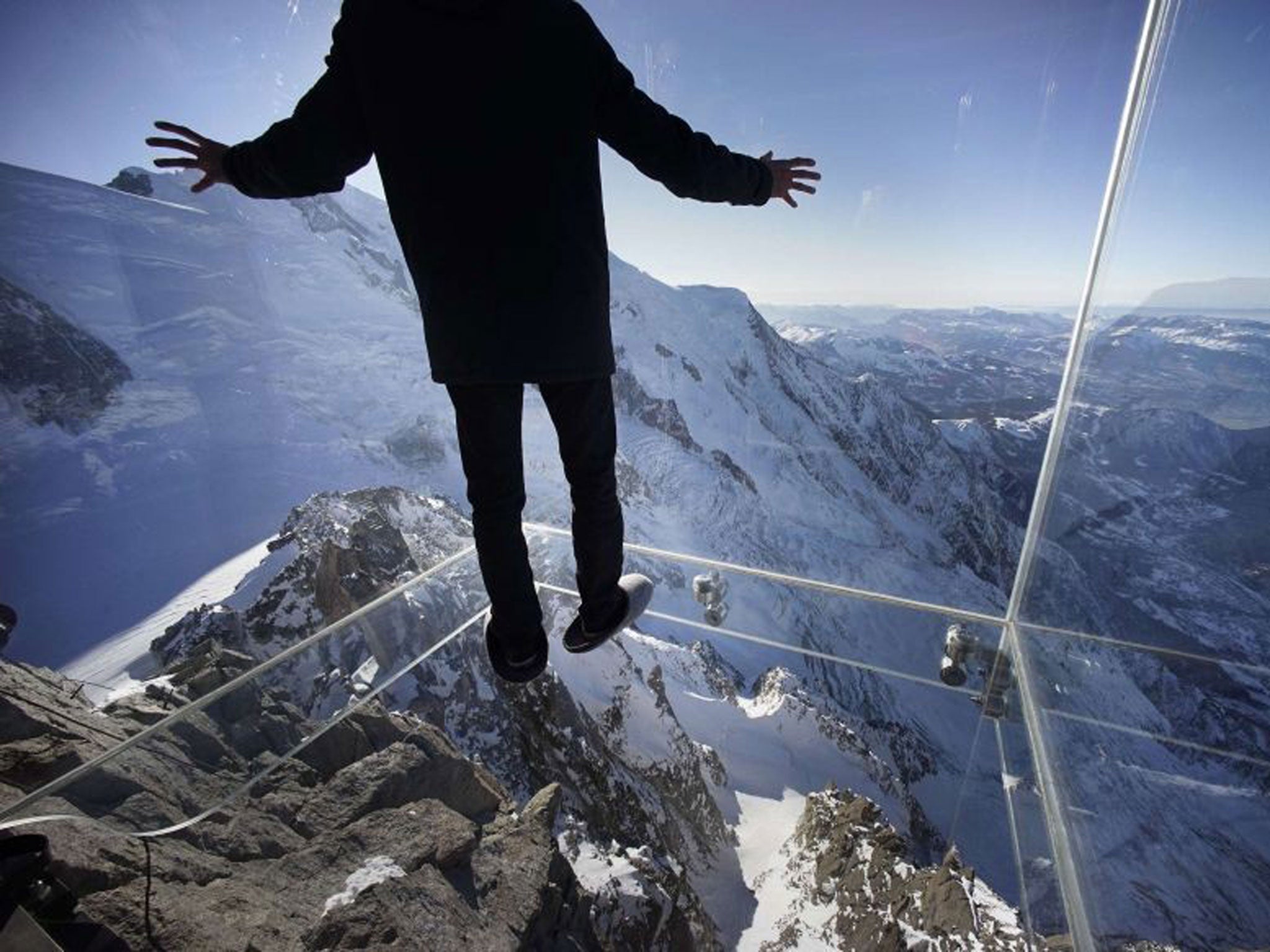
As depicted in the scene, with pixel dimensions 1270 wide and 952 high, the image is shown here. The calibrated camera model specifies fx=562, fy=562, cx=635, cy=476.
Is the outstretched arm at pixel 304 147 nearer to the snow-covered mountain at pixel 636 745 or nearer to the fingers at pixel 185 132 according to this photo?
the fingers at pixel 185 132

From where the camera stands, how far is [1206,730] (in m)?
1.16

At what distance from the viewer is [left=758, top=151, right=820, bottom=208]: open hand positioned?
1094 millimetres


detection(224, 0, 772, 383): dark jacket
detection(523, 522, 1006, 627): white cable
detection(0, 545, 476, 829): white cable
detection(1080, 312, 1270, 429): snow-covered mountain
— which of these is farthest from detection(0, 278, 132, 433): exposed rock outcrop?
detection(1080, 312, 1270, 429): snow-covered mountain

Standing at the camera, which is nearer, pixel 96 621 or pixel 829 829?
pixel 829 829

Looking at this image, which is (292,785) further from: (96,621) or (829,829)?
(96,621)

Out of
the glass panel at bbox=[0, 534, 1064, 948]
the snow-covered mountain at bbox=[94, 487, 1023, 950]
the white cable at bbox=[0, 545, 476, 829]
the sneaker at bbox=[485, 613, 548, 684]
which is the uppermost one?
the sneaker at bbox=[485, 613, 548, 684]

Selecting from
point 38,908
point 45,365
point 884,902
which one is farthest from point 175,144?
point 45,365

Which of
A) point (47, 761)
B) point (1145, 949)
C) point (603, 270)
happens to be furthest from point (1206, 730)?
point (47, 761)

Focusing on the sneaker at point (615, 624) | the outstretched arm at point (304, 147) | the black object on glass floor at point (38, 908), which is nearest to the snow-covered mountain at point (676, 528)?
the black object on glass floor at point (38, 908)

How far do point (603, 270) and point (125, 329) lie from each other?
32.0 metres

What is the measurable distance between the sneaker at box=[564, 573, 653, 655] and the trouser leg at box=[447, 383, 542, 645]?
111 millimetres

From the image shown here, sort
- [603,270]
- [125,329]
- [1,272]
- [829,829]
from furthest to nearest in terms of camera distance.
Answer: [125,329] < [1,272] < [829,829] < [603,270]

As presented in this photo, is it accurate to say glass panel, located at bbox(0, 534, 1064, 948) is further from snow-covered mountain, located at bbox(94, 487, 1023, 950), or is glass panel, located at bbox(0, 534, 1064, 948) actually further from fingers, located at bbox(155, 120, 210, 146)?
fingers, located at bbox(155, 120, 210, 146)

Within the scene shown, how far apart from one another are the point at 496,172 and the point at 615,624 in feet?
2.97
